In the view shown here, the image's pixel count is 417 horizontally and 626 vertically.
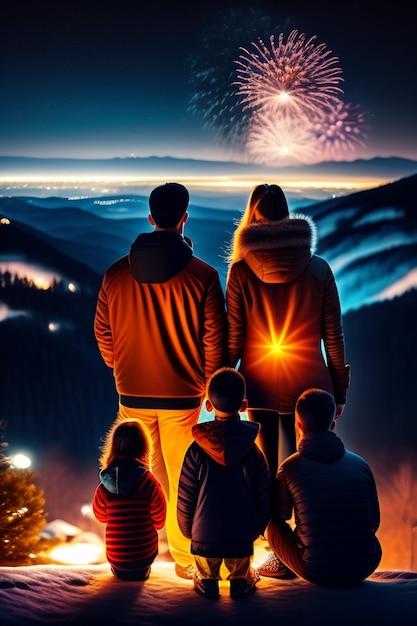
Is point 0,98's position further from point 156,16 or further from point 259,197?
point 259,197

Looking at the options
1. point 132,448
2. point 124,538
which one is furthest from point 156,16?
point 124,538

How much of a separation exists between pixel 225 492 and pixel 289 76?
2558 millimetres

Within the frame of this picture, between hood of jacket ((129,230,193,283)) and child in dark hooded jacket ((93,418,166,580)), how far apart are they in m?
0.67

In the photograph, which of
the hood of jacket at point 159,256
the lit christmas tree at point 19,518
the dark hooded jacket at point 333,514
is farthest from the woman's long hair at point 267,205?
the lit christmas tree at point 19,518

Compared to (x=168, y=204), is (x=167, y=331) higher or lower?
lower

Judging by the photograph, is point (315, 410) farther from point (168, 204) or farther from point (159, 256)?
point (168, 204)

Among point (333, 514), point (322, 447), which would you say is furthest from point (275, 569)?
point (322, 447)

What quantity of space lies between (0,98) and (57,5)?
71 cm

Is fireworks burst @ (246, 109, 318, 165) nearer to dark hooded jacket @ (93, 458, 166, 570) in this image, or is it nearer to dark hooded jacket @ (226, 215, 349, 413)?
dark hooded jacket @ (226, 215, 349, 413)

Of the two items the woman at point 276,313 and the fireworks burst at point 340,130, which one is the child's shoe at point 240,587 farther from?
the fireworks burst at point 340,130

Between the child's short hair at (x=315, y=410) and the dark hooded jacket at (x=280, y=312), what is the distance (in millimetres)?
240

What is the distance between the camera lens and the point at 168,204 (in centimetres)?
318

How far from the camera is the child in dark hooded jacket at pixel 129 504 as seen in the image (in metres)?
3.08

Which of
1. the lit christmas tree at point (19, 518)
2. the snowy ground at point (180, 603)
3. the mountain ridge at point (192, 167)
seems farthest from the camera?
the mountain ridge at point (192, 167)
